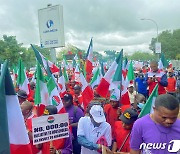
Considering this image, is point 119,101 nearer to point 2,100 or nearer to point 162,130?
point 162,130

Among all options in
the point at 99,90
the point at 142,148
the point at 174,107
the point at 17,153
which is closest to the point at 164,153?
the point at 142,148

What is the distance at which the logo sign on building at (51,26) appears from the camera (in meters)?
11.9

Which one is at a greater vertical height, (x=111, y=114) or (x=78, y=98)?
(x=78, y=98)

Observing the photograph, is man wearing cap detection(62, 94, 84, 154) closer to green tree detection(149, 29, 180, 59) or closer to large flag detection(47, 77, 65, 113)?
large flag detection(47, 77, 65, 113)

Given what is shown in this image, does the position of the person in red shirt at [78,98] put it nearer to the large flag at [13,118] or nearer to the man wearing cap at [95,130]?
the man wearing cap at [95,130]

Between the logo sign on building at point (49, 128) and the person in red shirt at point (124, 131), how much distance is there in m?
0.64

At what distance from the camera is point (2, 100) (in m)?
1.99

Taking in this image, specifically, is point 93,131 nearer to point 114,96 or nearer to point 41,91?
point 41,91

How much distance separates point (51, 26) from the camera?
12.1 meters

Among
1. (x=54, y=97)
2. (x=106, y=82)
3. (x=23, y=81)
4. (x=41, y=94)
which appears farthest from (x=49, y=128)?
(x=23, y=81)

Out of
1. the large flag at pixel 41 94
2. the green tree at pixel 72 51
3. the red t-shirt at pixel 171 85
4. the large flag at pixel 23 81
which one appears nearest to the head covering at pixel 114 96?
the large flag at pixel 41 94

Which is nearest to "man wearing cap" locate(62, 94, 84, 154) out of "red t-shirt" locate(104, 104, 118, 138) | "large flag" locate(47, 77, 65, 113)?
"large flag" locate(47, 77, 65, 113)

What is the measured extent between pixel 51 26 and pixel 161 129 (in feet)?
33.5

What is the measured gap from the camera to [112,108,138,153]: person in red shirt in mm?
3572
